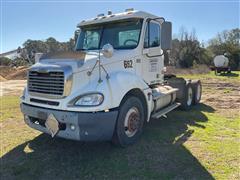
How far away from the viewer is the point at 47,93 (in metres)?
4.64

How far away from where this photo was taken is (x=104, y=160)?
452 centimetres

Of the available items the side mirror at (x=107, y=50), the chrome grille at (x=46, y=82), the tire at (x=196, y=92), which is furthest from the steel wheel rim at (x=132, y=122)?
the tire at (x=196, y=92)

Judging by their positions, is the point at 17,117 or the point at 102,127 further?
the point at 17,117

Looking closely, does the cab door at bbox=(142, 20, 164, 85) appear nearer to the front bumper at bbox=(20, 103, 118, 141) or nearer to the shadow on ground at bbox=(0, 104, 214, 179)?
the shadow on ground at bbox=(0, 104, 214, 179)

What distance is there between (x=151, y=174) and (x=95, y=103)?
1452 millimetres

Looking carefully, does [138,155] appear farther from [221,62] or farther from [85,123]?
[221,62]

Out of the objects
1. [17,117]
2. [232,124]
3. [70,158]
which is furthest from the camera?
[17,117]

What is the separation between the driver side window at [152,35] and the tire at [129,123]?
1565 mm

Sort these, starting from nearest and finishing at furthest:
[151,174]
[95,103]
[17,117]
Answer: [151,174] < [95,103] < [17,117]

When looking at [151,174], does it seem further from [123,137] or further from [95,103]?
[95,103]

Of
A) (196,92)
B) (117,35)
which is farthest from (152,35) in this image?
(196,92)

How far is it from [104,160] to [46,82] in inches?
69.3

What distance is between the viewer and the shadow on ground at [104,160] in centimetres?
400

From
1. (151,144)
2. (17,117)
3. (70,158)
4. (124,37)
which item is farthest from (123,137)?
(17,117)
